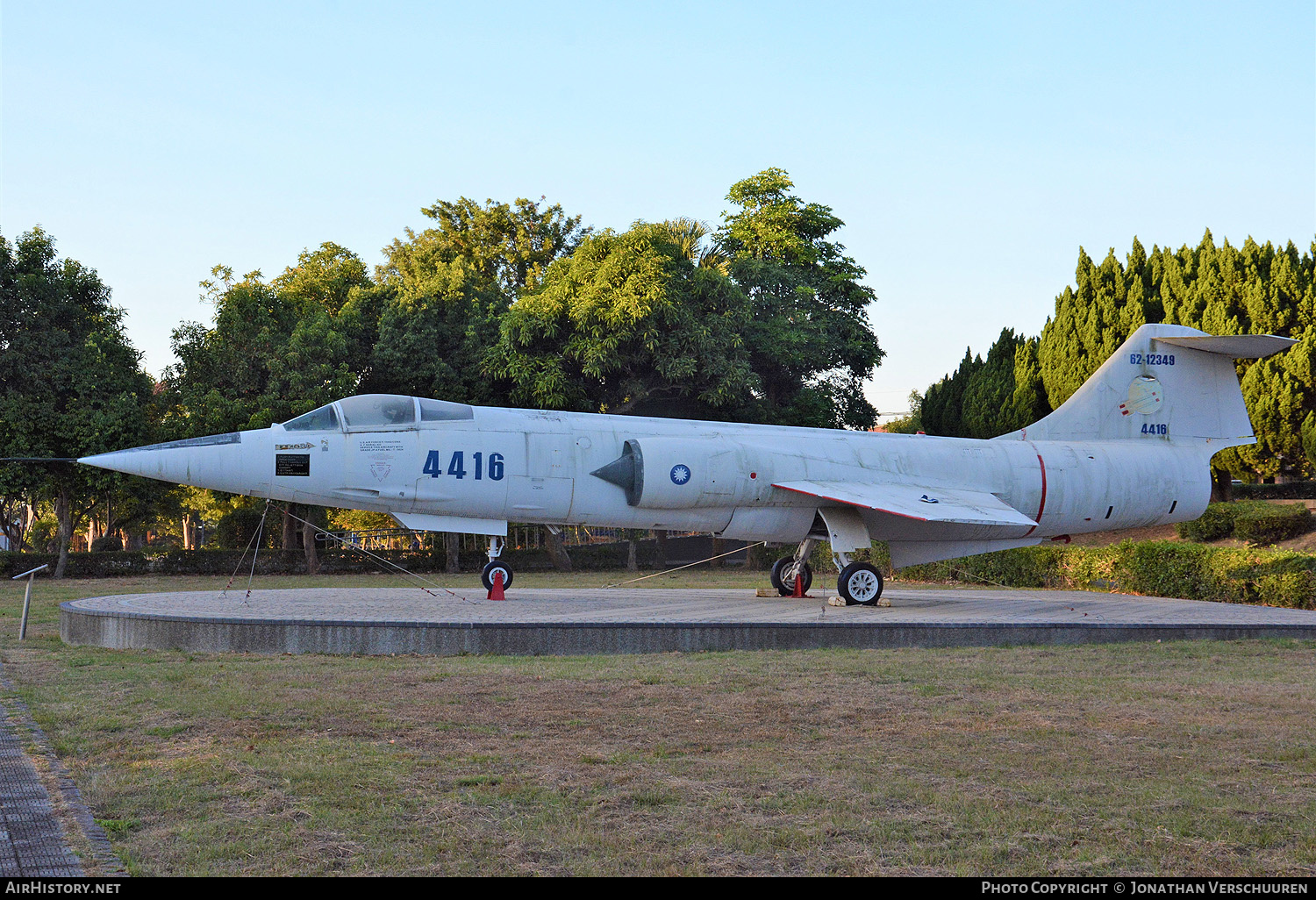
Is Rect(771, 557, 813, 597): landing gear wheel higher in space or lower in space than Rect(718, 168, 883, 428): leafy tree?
lower

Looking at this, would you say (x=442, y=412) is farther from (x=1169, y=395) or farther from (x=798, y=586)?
(x=1169, y=395)

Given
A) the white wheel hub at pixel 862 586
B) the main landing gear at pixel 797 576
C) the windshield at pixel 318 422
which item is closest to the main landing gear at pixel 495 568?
the windshield at pixel 318 422

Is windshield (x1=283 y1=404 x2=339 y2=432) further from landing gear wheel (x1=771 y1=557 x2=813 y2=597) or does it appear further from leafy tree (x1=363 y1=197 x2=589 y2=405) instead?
leafy tree (x1=363 y1=197 x2=589 y2=405)

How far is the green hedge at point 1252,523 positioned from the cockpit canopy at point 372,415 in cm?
1777

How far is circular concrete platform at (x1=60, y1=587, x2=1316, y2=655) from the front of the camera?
464 inches

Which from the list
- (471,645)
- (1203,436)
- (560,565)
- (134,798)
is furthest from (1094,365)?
(134,798)

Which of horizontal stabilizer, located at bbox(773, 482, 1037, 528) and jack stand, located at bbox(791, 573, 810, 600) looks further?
jack stand, located at bbox(791, 573, 810, 600)

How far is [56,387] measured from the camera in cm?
2966

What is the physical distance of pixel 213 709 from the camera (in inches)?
315

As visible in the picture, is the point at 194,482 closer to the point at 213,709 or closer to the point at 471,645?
the point at 471,645

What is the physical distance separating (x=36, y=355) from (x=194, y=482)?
19.7 meters

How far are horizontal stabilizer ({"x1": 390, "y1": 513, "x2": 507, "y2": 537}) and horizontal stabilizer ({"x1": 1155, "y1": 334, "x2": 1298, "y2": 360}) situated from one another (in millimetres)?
11486

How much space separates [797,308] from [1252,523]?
51.2 ft

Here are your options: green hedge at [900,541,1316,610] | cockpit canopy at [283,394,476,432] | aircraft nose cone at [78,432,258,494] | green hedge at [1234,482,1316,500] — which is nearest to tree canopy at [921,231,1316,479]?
green hedge at [1234,482,1316,500]
